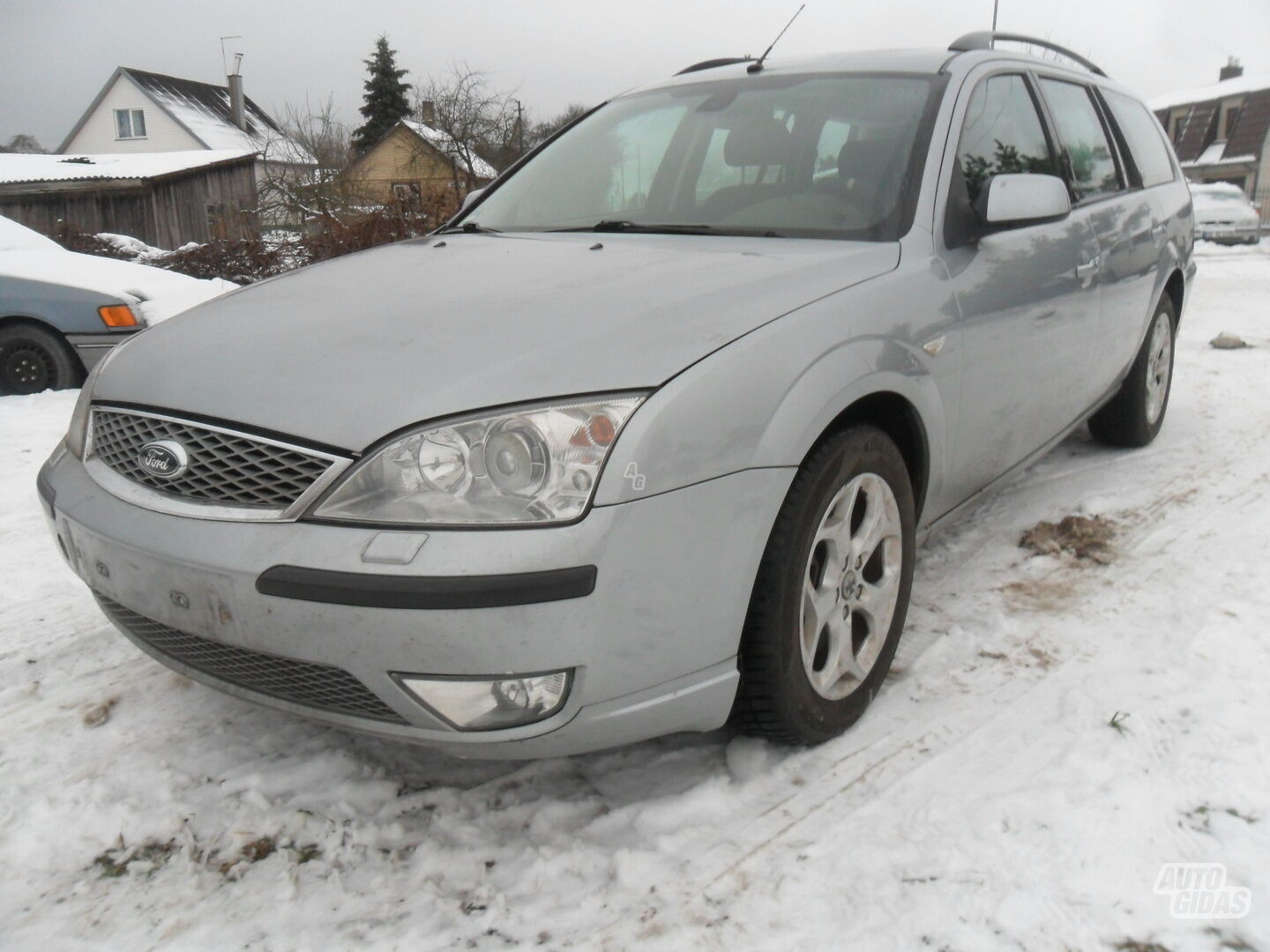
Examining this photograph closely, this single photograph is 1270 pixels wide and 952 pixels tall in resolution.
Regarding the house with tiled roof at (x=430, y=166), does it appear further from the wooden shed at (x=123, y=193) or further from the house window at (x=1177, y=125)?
the house window at (x=1177, y=125)

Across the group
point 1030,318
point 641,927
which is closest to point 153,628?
point 641,927

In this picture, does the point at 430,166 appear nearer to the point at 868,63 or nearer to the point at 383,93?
the point at 868,63

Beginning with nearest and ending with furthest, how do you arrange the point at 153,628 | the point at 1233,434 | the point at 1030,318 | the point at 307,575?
the point at 307,575 < the point at 153,628 < the point at 1030,318 < the point at 1233,434

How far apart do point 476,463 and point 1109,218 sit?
2970mm

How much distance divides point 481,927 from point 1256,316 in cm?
926

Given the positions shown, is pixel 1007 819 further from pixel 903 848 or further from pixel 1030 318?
pixel 1030 318

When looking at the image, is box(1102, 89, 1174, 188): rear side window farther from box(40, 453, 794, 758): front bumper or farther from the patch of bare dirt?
box(40, 453, 794, 758): front bumper

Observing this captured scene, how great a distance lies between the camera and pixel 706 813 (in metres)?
2.12

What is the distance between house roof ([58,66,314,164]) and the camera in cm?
4075

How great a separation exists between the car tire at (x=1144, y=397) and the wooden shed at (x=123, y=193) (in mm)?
22636

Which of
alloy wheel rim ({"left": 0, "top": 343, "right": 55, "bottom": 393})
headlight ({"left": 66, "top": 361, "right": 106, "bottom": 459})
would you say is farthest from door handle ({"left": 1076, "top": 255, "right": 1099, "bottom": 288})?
alloy wheel rim ({"left": 0, "top": 343, "right": 55, "bottom": 393})

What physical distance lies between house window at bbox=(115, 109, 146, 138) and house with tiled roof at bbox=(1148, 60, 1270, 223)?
41.0 meters

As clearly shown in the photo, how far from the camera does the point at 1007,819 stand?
205 cm

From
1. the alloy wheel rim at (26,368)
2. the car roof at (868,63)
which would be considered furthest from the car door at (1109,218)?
the alloy wheel rim at (26,368)
